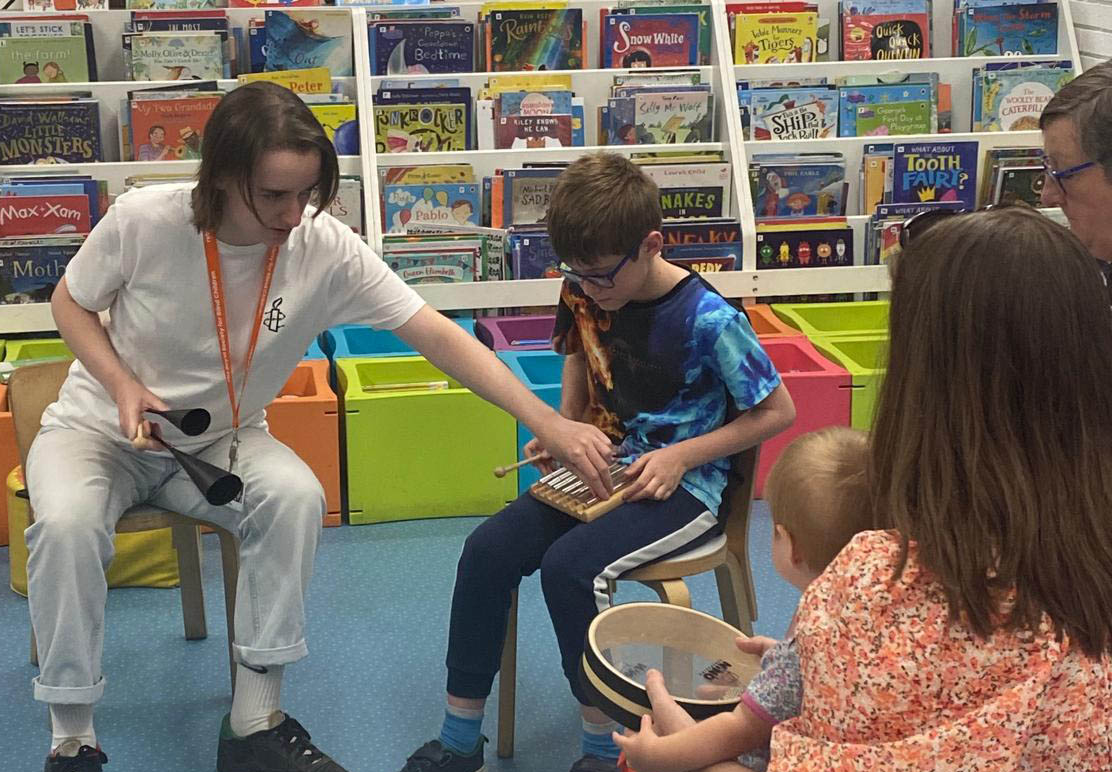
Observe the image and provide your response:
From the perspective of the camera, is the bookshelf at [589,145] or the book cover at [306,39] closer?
the bookshelf at [589,145]

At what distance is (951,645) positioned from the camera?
1272mm

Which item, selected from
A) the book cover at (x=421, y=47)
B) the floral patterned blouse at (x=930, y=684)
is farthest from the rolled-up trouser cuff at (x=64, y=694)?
the book cover at (x=421, y=47)

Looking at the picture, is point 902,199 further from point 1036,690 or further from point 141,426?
point 1036,690

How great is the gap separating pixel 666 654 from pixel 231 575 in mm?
1041

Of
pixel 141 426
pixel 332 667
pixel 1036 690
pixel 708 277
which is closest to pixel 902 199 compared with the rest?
pixel 708 277

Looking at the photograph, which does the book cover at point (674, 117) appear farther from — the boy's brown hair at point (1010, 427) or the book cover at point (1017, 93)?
the boy's brown hair at point (1010, 427)

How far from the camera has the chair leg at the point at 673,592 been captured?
2.18 m

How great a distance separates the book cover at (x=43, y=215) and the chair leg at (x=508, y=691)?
2023 mm

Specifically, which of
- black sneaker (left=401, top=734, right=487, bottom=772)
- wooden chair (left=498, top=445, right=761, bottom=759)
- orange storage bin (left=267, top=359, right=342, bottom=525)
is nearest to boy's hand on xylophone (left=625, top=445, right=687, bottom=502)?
wooden chair (left=498, top=445, right=761, bottom=759)

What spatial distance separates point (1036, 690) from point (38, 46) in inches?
139

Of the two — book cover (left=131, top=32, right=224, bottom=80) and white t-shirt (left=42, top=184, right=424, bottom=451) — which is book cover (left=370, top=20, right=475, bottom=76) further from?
white t-shirt (left=42, top=184, right=424, bottom=451)

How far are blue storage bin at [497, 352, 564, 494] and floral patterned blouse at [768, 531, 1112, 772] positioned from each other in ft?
6.94

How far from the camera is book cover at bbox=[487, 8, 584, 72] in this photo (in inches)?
164

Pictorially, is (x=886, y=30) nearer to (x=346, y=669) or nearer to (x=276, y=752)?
(x=346, y=669)
